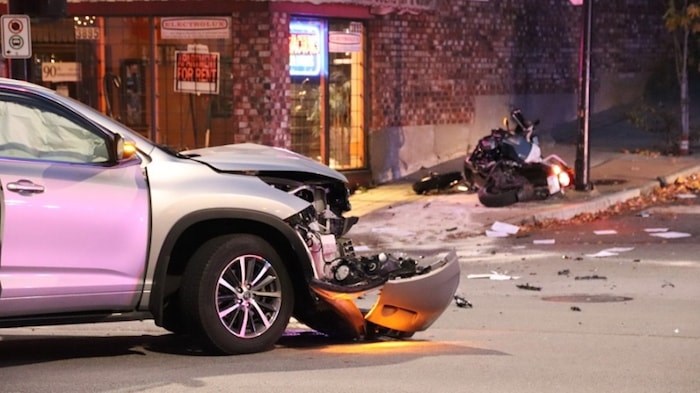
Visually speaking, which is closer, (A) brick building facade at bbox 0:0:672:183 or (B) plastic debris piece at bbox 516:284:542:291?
(B) plastic debris piece at bbox 516:284:542:291

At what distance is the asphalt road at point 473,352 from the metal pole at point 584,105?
5069 millimetres

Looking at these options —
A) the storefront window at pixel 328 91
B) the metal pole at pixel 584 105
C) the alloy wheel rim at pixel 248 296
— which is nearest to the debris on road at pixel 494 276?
the alloy wheel rim at pixel 248 296

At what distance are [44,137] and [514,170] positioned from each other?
396 inches

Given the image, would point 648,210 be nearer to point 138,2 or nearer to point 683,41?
point 683,41

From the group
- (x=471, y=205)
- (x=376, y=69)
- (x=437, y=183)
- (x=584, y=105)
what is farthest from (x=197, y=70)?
(x=584, y=105)

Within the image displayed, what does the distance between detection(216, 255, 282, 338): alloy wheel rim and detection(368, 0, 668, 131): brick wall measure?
12.0 meters

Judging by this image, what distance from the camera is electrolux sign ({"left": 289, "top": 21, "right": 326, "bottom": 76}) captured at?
17.6m

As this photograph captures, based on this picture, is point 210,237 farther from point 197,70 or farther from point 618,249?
point 197,70

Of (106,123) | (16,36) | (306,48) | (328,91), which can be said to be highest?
(306,48)

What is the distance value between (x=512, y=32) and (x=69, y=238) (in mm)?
16320

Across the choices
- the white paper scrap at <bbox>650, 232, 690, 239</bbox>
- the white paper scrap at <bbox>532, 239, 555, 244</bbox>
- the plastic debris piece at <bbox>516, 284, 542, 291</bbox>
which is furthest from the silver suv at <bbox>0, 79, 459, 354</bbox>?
the white paper scrap at <bbox>650, 232, 690, 239</bbox>

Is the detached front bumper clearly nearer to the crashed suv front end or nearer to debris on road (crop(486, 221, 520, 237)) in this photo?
the crashed suv front end

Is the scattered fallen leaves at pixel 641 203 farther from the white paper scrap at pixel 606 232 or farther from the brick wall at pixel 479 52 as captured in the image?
the brick wall at pixel 479 52

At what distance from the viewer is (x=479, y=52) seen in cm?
2138
